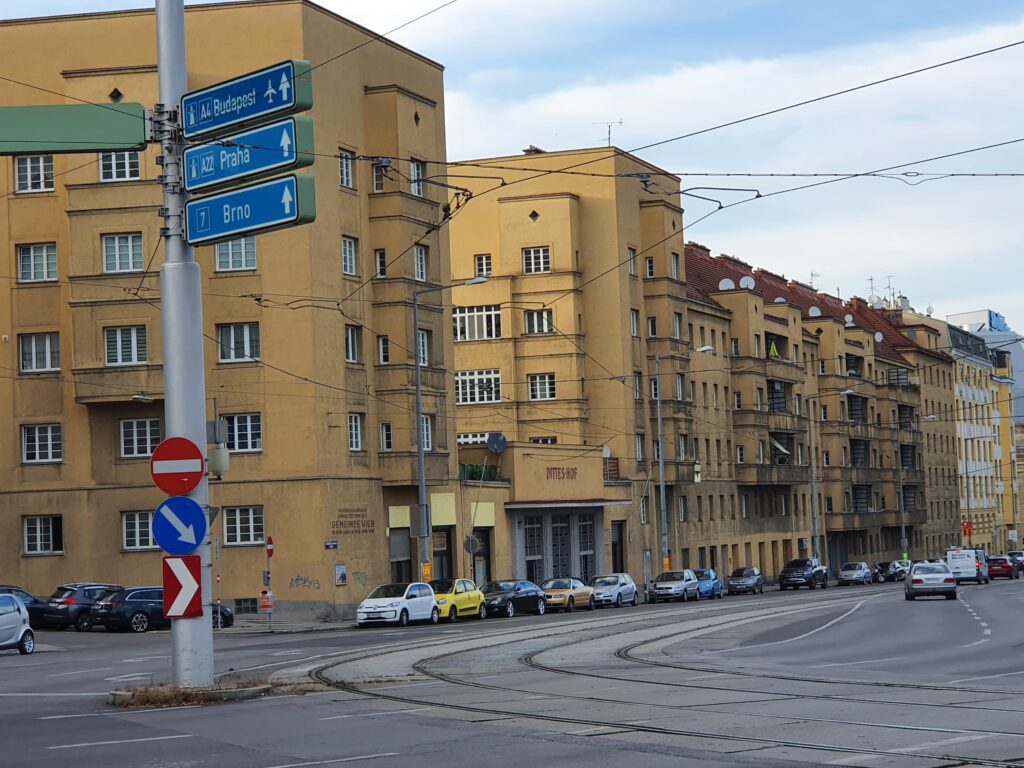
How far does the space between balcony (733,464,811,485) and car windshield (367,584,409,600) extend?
41.4m

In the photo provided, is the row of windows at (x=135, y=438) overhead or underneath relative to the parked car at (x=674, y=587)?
overhead

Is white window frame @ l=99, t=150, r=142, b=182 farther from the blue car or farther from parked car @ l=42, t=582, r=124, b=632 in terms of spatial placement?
the blue car

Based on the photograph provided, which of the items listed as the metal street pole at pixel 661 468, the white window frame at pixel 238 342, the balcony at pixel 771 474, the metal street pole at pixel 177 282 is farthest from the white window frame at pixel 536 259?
the metal street pole at pixel 177 282

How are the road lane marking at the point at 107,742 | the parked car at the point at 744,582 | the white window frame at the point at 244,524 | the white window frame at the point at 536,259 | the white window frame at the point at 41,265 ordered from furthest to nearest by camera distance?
the parked car at the point at 744,582, the white window frame at the point at 536,259, the white window frame at the point at 41,265, the white window frame at the point at 244,524, the road lane marking at the point at 107,742

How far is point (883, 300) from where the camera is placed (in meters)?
134

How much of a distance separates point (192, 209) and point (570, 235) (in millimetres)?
51687

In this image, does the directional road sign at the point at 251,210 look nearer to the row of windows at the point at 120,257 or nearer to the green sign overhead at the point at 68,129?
the green sign overhead at the point at 68,129

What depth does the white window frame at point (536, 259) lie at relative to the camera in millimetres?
69750

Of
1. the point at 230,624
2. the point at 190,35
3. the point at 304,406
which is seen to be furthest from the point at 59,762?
the point at 190,35

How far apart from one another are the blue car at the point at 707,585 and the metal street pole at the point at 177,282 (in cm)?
4792

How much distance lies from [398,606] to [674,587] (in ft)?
68.9

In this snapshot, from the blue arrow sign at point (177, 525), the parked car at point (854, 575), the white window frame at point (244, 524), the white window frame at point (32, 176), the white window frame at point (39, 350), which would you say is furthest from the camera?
the parked car at point (854, 575)

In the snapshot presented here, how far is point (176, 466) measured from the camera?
1756cm

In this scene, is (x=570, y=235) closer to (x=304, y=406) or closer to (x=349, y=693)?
(x=304, y=406)
